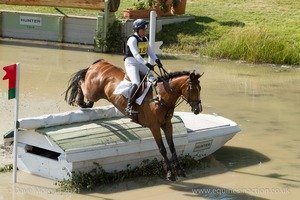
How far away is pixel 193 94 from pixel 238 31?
11.8m

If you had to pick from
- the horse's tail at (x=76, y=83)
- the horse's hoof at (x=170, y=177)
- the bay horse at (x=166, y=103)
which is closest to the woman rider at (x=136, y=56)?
the bay horse at (x=166, y=103)

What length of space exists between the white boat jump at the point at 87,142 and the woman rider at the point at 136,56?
52cm

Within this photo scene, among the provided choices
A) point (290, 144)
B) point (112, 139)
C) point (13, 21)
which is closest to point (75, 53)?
point (13, 21)

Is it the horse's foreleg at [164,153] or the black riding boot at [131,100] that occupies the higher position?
the black riding boot at [131,100]

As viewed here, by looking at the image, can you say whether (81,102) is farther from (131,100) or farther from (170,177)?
(170,177)

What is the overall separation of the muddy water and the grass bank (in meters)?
0.55

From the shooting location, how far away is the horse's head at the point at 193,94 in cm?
902

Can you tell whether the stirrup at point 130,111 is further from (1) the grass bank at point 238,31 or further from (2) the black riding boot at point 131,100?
(1) the grass bank at point 238,31

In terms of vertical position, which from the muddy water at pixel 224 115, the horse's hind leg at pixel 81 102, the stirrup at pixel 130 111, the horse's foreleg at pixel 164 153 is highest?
the stirrup at pixel 130 111

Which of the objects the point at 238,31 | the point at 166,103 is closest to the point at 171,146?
the point at 166,103

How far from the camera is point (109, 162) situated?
9.49 metres

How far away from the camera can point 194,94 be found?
905cm

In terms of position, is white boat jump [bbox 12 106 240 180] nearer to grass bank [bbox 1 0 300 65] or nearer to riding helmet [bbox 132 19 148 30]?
riding helmet [bbox 132 19 148 30]

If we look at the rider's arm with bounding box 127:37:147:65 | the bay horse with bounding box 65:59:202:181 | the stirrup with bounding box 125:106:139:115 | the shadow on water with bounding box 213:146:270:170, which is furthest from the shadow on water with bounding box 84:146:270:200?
the rider's arm with bounding box 127:37:147:65
